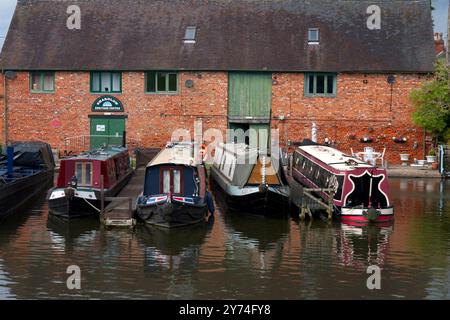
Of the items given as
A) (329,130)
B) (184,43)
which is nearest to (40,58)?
(184,43)

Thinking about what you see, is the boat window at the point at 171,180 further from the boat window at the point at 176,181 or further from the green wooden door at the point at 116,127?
the green wooden door at the point at 116,127

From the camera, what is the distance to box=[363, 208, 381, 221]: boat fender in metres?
24.8

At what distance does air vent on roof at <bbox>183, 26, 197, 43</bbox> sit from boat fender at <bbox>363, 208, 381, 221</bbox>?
20.9m

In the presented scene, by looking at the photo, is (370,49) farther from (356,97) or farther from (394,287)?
(394,287)

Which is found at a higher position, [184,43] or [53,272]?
[184,43]

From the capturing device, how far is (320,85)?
41750 mm

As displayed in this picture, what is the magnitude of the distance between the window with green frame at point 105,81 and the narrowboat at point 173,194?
1614cm

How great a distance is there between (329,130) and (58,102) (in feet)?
48.1

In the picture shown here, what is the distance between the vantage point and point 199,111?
42.2 m

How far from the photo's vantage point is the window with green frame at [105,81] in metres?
42.6

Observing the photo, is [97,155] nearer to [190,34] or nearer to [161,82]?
[161,82]

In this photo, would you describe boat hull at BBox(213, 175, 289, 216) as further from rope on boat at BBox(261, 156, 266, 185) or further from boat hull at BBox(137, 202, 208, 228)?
boat hull at BBox(137, 202, 208, 228)

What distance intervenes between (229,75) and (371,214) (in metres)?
18.7

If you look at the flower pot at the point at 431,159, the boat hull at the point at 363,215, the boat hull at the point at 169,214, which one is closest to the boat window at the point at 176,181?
the boat hull at the point at 169,214
